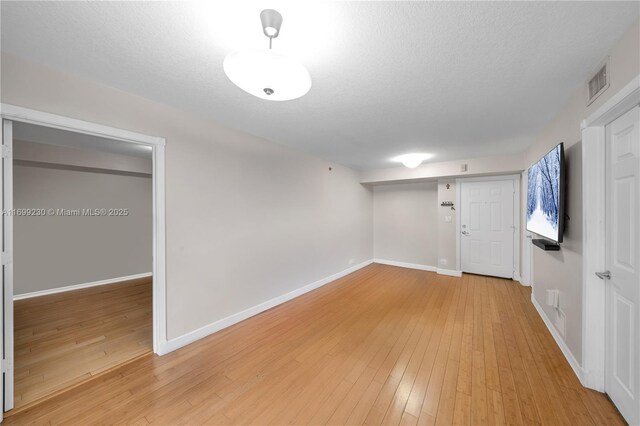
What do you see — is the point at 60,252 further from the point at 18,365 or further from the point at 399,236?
the point at 399,236

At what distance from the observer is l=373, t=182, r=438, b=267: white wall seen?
547 cm

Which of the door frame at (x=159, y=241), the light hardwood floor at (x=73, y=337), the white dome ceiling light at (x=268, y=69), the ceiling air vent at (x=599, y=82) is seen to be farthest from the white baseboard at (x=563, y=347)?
the light hardwood floor at (x=73, y=337)

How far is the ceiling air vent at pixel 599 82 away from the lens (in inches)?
60.2

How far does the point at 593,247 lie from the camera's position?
5.71ft

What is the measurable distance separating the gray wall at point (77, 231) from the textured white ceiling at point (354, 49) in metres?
3.55

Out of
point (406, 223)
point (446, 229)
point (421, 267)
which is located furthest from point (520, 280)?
point (406, 223)

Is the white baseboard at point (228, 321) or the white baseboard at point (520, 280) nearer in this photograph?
the white baseboard at point (228, 321)

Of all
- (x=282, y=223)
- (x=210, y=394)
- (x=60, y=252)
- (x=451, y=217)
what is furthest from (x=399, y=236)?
(x=60, y=252)

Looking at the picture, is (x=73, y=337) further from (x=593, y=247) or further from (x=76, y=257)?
(x=593, y=247)

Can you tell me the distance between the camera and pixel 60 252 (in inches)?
157

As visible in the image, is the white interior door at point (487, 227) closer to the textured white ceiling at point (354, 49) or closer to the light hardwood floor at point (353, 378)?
the light hardwood floor at point (353, 378)

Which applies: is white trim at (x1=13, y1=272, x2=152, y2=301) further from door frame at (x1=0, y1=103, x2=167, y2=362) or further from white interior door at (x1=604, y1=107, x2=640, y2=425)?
white interior door at (x1=604, y1=107, x2=640, y2=425)

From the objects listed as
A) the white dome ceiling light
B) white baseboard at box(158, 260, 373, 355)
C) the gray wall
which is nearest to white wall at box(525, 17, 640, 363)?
Result: the white dome ceiling light

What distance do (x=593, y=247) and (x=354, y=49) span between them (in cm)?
232
